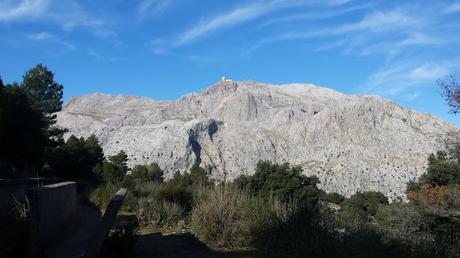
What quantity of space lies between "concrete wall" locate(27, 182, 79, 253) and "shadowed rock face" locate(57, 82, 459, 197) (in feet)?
263

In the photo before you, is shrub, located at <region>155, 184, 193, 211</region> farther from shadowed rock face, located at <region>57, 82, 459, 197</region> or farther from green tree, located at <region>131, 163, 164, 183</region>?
shadowed rock face, located at <region>57, 82, 459, 197</region>

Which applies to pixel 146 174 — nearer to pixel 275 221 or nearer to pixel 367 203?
pixel 367 203

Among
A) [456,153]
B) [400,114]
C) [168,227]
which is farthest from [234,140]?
[168,227]

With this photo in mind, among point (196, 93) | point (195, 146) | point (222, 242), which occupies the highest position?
point (196, 93)

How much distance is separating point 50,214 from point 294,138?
126362 millimetres

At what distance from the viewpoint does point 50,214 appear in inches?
218

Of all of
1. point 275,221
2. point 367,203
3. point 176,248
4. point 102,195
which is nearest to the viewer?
point 275,221

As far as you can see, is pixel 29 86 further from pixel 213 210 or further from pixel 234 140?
pixel 234 140

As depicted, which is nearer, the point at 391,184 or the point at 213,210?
the point at 213,210

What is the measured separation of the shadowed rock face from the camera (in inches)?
3858

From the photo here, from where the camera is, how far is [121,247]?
7.48 meters

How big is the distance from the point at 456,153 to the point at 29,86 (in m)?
50.7

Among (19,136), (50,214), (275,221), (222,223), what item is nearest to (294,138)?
(19,136)

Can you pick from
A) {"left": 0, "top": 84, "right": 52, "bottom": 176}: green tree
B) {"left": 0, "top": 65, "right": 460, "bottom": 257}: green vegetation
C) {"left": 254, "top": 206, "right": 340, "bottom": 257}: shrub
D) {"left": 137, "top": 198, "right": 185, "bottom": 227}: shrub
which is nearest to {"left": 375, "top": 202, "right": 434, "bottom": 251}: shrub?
{"left": 0, "top": 65, "right": 460, "bottom": 257}: green vegetation
